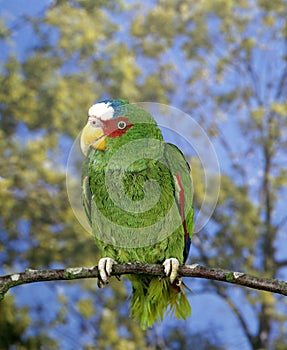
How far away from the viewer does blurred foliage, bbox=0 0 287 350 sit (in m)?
2.15

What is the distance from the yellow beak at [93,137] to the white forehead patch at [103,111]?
17 millimetres

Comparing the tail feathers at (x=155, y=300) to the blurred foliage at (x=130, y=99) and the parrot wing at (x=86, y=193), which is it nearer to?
the parrot wing at (x=86, y=193)

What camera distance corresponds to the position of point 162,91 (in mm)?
2326

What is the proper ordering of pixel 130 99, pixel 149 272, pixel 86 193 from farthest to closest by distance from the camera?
pixel 130 99
pixel 86 193
pixel 149 272

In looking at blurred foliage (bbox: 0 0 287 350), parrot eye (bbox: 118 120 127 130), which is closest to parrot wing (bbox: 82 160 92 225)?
parrot eye (bbox: 118 120 127 130)

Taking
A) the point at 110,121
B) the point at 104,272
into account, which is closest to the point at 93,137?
the point at 110,121

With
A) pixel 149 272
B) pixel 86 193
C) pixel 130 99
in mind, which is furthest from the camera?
pixel 130 99

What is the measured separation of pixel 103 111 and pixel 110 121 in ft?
0.06

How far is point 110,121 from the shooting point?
0.72 metres

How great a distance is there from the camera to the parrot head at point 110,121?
708 millimetres

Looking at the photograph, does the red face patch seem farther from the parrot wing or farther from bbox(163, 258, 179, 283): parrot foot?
bbox(163, 258, 179, 283): parrot foot

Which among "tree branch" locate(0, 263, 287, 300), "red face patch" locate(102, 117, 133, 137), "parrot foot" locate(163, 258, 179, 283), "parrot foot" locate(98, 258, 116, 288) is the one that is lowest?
"tree branch" locate(0, 263, 287, 300)

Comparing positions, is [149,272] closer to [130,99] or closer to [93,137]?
[93,137]

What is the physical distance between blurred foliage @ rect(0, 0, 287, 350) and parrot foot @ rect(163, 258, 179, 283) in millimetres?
1450
